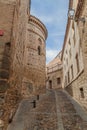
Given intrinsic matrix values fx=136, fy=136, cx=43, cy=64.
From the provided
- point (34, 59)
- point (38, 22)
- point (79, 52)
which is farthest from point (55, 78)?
point (79, 52)

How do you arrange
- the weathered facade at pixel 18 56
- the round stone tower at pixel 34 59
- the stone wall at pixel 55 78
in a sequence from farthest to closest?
1. the stone wall at pixel 55 78
2. the round stone tower at pixel 34 59
3. the weathered facade at pixel 18 56

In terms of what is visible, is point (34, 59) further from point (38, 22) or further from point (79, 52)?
point (79, 52)

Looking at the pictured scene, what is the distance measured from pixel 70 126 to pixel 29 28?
427 inches

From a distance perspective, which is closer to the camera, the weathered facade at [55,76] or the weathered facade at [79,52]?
the weathered facade at [79,52]

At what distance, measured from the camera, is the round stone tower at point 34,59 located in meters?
12.4

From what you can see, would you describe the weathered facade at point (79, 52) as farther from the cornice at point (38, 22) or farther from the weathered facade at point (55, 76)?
the weathered facade at point (55, 76)

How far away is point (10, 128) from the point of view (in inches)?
185

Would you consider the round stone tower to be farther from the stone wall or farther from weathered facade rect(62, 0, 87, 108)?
the stone wall

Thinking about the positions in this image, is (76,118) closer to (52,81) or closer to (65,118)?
(65,118)

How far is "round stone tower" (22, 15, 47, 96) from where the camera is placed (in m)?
12.4

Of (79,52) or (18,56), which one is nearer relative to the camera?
(18,56)

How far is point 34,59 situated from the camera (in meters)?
13.6

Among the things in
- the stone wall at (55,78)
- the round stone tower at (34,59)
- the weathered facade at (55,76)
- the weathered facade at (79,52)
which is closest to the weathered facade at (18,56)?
the round stone tower at (34,59)

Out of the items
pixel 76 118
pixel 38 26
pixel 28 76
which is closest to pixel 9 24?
pixel 76 118
